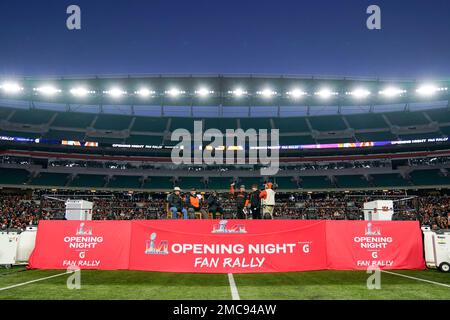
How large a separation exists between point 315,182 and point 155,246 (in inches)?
1433

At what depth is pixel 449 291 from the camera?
6590 millimetres

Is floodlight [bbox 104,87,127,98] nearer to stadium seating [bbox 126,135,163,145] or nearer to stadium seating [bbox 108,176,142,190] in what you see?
stadium seating [bbox 126,135,163,145]

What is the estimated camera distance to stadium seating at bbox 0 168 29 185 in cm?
3869

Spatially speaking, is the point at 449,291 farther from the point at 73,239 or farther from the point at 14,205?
the point at 14,205

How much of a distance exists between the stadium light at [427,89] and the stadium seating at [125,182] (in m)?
39.4

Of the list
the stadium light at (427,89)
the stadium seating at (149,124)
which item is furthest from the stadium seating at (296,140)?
the stadium seating at (149,124)

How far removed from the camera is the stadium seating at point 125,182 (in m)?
41.5

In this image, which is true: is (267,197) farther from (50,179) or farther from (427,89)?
(427,89)

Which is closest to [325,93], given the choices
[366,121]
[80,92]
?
[366,121]

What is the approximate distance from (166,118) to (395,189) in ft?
114

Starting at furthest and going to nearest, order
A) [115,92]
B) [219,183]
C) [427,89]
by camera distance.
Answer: [219,183] → [115,92] → [427,89]

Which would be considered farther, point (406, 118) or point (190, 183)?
point (406, 118)

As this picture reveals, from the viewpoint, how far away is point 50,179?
40.8 m

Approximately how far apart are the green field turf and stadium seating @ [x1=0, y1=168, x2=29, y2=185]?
35.2 m
